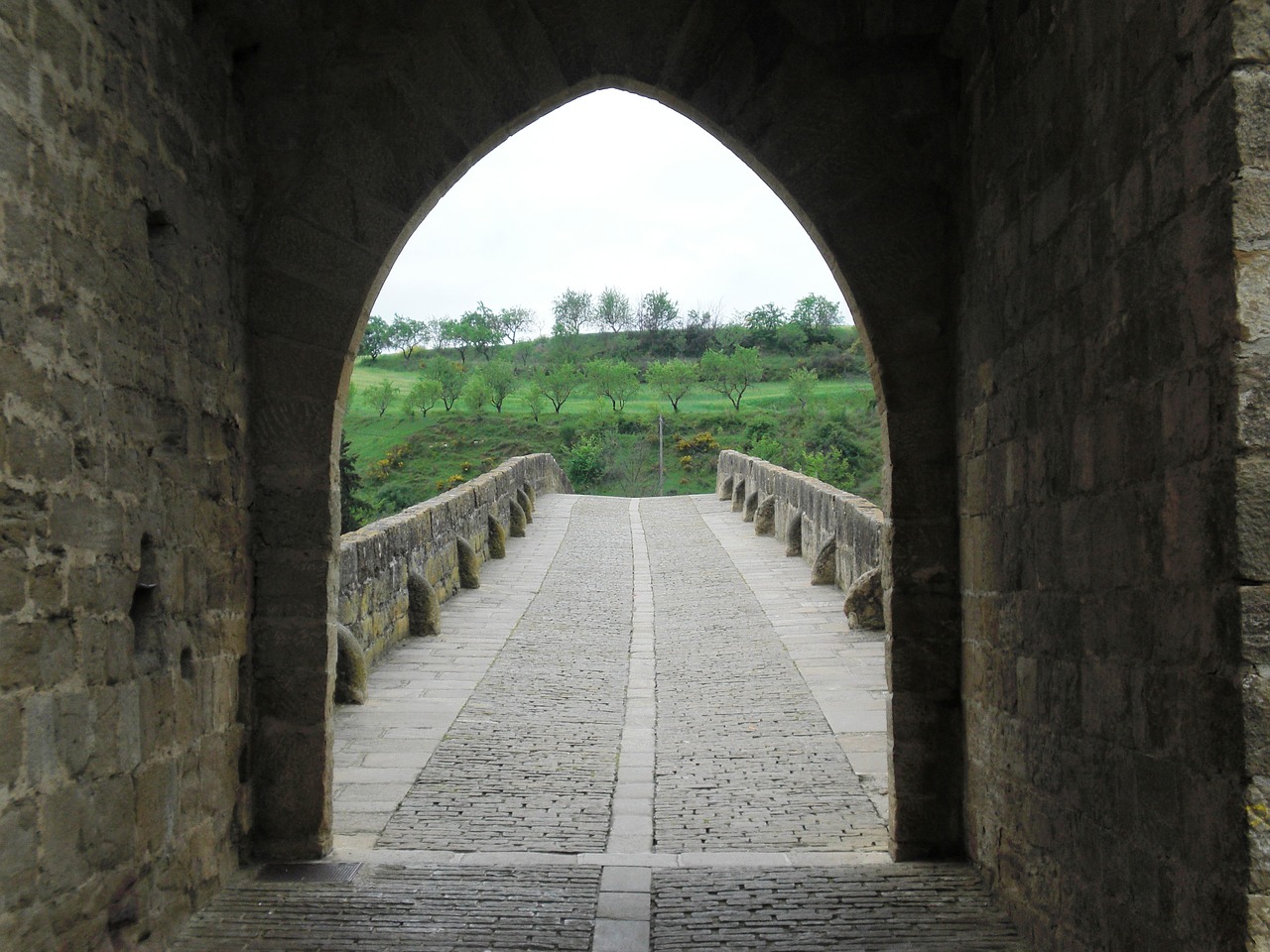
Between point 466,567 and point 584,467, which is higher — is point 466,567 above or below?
below

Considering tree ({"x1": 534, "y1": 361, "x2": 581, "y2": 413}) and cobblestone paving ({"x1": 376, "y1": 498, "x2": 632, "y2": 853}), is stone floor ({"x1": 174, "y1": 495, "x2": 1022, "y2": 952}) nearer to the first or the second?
cobblestone paving ({"x1": 376, "y1": 498, "x2": 632, "y2": 853})

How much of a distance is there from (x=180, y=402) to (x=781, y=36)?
2.45 meters

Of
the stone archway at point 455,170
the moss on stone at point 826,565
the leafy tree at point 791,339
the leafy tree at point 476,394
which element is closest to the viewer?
the stone archway at point 455,170

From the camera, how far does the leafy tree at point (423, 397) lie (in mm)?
61188

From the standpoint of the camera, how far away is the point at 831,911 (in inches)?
134

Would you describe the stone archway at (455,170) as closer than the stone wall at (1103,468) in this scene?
No

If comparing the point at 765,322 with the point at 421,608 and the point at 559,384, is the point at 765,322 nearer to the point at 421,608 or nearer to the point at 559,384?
the point at 559,384

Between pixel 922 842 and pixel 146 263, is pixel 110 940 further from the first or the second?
pixel 922 842

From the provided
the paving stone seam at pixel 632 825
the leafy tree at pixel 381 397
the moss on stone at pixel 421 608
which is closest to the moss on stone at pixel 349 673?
the paving stone seam at pixel 632 825

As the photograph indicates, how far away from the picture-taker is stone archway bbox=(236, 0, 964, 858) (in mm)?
3854

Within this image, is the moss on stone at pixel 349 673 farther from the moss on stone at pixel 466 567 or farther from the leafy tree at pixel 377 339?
the leafy tree at pixel 377 339

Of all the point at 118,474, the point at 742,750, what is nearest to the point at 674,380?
the point at 742,750

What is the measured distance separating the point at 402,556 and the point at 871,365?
5016 mm

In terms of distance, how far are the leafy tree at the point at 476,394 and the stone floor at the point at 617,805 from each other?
2122 inches
